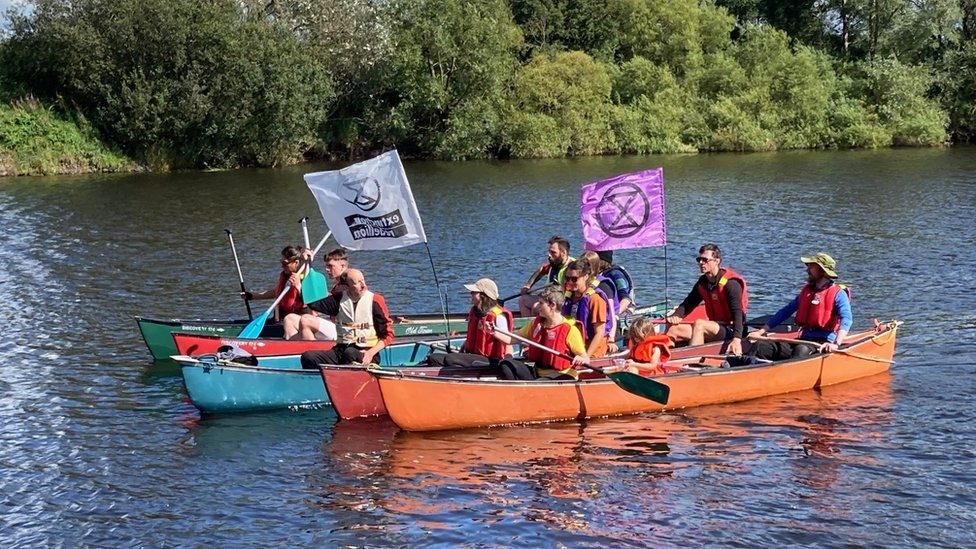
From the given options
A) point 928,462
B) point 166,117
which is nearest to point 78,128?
point 166,117

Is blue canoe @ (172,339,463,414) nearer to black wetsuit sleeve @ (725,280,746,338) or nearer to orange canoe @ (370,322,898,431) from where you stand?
→ orange canoe @ (370,322,898,431)

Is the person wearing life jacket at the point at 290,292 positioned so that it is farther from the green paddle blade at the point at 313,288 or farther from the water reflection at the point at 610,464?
the water reflection at the point at 610,464

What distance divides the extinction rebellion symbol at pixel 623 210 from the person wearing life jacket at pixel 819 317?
2675 mm

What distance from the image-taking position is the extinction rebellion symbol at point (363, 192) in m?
15.2

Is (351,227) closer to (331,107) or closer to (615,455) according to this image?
(615,455)

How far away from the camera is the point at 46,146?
154ft

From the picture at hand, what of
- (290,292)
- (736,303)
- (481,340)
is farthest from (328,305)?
(736,303)

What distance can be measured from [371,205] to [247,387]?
314cm

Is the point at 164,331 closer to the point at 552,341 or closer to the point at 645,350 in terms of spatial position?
the point at 552,341

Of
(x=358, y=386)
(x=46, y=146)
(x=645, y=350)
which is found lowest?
(x=358, y=386)

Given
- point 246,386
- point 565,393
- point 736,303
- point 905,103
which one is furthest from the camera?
point 905,103

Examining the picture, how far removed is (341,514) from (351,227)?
218 inches

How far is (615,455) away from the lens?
495 inches

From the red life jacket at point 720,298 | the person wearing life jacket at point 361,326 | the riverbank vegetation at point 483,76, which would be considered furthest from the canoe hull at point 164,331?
the riverbank vegetation at point 483,76
